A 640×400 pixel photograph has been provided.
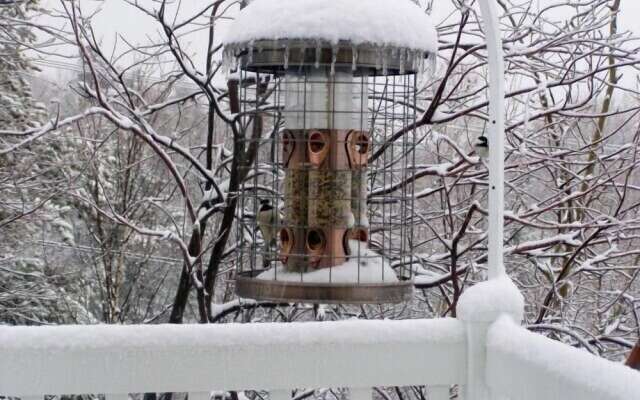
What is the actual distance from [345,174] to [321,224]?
0.18 m

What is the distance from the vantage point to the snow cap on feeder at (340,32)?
2469mm

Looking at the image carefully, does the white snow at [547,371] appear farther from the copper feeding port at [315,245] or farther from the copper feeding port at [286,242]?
the copper feeding port at [286,242]

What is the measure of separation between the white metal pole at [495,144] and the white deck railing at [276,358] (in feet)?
0.42

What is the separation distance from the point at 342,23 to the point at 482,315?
92 centimetres

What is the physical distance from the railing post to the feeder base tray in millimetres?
556

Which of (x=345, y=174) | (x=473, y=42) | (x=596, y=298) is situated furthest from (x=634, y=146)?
(x=345, y=174)

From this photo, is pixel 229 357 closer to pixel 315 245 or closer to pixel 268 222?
pixel 315 245

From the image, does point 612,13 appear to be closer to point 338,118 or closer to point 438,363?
point 338,118

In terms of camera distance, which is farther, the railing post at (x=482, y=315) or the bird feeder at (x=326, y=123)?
the bird feeder at (x=326, y=123)

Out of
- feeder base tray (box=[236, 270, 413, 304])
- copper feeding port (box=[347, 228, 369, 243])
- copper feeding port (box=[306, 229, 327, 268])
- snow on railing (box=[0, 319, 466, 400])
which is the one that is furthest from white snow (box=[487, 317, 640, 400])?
copper feeding port (box=[347, 228, 369, 243])

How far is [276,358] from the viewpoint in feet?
6.24

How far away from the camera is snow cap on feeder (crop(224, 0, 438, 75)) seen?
2469 mm

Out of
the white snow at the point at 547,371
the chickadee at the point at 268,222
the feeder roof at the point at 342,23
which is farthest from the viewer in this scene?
the chickadee at the point at 268,222

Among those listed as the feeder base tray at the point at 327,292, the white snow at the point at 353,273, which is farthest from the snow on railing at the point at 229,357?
the white snow at the point at 353,273
